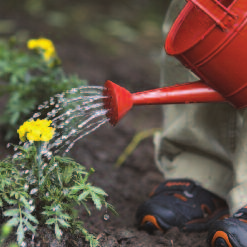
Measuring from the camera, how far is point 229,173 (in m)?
1.84

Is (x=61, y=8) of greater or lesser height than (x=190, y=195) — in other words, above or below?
below

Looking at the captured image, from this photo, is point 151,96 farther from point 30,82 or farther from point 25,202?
point 30,82

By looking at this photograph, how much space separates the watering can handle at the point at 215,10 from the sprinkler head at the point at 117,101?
1.10ft

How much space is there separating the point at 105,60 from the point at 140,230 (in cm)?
208

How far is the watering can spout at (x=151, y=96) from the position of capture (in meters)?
1.40

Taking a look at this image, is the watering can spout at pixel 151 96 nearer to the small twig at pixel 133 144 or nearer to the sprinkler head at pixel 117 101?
the sprinkler head at pixel 117 101

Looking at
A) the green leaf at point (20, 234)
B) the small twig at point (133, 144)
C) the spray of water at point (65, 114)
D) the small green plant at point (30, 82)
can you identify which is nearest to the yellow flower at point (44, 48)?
the small green plant at point (30, 82)

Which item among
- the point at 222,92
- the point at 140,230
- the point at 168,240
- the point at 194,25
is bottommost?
the point at 140,230

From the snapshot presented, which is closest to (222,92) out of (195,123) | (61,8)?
(195,123)

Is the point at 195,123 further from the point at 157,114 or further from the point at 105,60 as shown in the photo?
the point at 105,60

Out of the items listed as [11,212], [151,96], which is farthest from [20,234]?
[151,96]

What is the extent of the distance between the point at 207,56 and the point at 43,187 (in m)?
0.62

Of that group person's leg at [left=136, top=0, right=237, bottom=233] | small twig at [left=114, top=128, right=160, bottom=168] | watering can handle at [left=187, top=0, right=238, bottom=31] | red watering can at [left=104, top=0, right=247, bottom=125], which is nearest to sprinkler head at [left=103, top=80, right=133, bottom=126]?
red watering can at [left=104, top=0, right=247, bottom=125]

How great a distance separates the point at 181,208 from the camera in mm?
1736
